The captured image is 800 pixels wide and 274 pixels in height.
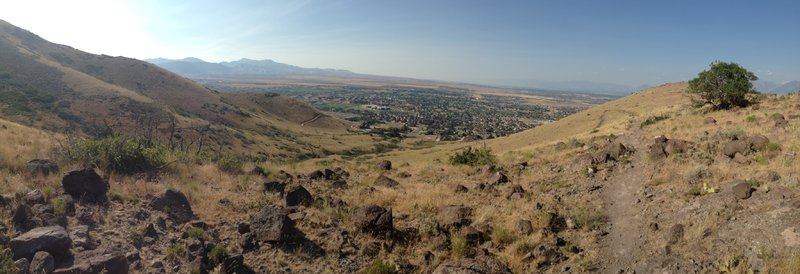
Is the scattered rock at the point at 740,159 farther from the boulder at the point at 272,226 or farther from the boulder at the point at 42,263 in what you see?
the boulder at the point at 42,263

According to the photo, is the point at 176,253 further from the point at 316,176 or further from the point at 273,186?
the point at 316,176

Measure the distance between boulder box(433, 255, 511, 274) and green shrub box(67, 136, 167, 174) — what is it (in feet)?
40.6

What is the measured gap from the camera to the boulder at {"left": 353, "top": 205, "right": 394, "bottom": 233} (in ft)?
38.2

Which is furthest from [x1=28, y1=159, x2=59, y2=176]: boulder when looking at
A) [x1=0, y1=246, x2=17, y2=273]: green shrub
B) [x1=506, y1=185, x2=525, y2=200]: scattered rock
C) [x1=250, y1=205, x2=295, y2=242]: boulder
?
[x1=506, y1=185, x2=525, y2=200]: scattered rock

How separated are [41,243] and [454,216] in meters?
10.0

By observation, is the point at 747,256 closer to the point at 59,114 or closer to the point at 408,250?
the point at 408,250

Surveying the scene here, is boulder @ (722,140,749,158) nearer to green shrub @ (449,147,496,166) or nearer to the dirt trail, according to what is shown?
the dirt trail

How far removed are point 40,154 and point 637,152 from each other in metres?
25.7

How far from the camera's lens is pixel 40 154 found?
561 inches

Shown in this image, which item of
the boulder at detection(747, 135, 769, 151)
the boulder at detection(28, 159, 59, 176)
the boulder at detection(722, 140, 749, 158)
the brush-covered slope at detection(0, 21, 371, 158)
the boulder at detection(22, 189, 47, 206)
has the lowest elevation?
the brush-covered slope at detection(0, 21, 371, 158)

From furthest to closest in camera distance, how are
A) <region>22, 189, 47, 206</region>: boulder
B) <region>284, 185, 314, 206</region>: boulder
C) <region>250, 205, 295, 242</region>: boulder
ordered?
1. <region>284, 185, 314, 206</region>: boulder
2. <region>250, 205, 295, 242</region>: boulder
3. <region>22, 189, 47, 206</region>: boulder

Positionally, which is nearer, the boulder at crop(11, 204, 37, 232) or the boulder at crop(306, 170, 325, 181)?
the boulder at crop(11, 204, 37, 232)

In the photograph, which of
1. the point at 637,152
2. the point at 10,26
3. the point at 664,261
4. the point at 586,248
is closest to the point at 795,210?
the point at 664,261

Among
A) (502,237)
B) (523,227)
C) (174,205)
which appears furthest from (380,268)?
(174,205)
